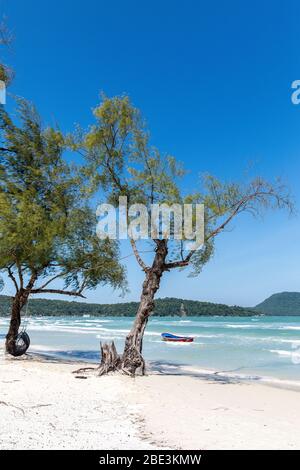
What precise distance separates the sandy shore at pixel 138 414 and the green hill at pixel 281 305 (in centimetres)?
15385

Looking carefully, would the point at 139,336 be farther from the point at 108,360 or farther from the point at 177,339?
the point at 177,339

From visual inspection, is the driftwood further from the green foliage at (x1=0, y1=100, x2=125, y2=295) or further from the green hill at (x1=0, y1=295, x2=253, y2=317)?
the green hill at (x1=0, y1=295, x2=253, y2=317)

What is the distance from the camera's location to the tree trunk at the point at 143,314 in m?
12.5

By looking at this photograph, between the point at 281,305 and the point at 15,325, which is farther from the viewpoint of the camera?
the point at 281,305

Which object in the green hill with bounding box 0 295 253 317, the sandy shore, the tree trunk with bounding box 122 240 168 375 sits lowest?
the green hill with bounding box 0 295 253 317

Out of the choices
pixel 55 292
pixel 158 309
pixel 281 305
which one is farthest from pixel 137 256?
pixel 281 305

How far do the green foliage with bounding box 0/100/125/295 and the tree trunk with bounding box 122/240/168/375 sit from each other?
3482 millimetres

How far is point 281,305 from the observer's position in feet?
562

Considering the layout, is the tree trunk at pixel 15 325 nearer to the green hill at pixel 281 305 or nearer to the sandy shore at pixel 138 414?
the sandy shore at pixel 138 414

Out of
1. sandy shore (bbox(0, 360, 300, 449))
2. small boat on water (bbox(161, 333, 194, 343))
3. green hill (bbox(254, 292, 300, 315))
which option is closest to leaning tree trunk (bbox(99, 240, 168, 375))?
sandy shore (bbox(0, 360, 300, 449))

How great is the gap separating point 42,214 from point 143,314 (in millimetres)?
4862

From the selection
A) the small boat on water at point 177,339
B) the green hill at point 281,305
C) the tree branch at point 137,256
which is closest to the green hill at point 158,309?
the green hill at point 281,305

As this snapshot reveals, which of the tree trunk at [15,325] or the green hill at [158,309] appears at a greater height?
the tree trunk at [15,325]

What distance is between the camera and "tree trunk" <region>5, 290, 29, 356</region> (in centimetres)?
1613
